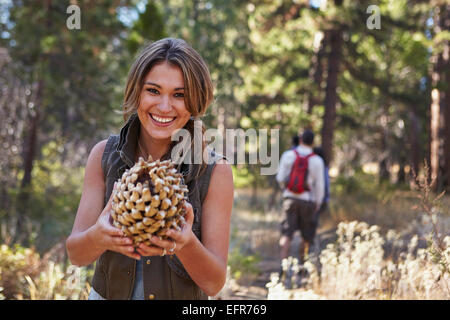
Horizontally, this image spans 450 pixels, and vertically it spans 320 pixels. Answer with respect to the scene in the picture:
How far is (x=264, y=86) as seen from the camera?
13.6m

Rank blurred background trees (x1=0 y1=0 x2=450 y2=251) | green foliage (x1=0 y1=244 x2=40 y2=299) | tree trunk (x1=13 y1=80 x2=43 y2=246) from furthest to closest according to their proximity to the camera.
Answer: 1. tree trunk (x1=13 y1=80 x2=43 y2=246)
2. blurred background trees (x1=0 y1=0 x2=450 y2=251)
3. green foliage (x1=0 y1=244 x2=40 y2=299)

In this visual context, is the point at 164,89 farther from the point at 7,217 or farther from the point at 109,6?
the point at 109,6

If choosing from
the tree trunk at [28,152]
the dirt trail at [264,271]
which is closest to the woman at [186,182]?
the dirt trail at [264,271]

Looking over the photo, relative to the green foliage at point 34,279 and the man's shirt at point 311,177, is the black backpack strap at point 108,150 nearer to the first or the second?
the green foliage at point 34,279

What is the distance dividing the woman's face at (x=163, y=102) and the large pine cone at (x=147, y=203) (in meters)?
0.32

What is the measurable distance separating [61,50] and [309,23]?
216 inches

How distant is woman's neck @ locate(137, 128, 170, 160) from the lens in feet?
6.06

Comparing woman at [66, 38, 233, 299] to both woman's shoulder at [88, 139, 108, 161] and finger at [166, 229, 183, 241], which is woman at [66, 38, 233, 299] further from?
finger at [166, 229, 183, 241]

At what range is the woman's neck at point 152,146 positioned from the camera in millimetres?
1847

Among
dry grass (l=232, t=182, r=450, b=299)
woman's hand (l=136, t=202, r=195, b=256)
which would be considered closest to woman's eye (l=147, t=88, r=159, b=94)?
woman's hand (l=136, t=202, r=195, b=256)

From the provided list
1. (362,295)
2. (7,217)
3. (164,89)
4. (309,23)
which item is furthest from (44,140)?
(164,89)

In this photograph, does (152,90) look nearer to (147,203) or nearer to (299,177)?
(147,203)

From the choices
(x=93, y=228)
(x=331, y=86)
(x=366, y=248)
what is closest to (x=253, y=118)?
(x=331, y=86)

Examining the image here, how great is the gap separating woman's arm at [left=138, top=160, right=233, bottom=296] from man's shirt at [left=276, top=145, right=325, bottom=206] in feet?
16.5
